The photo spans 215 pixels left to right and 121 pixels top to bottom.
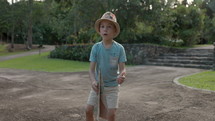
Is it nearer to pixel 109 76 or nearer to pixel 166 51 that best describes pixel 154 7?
pixel 166 51

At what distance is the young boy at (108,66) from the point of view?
3.17m

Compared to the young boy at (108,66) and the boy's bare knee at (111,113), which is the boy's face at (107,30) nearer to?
the young boy at (108,66)

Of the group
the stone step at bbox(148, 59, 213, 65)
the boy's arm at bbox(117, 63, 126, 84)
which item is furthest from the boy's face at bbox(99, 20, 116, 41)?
the stone step at bbox(148, 59, 213, 65)

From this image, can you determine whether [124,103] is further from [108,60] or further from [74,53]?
[74,53]

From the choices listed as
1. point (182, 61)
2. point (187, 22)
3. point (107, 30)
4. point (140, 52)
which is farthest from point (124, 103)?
point (187, 22)

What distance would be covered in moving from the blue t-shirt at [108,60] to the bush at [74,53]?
45.4ft

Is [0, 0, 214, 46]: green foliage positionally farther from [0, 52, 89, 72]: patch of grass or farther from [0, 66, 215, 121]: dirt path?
[0, 66, 215, 121]: dirt path

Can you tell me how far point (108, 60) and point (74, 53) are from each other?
15.4 meters

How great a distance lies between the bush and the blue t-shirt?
45.4 ft

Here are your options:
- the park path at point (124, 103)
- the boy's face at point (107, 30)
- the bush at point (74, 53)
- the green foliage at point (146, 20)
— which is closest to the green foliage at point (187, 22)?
the green foliage at point (146, 20)

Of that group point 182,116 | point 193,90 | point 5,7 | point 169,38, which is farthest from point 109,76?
point 5,7

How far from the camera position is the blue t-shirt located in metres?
3.18

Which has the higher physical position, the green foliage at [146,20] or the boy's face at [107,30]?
the green foliage at [146,20]

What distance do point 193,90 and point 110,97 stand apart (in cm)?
431
